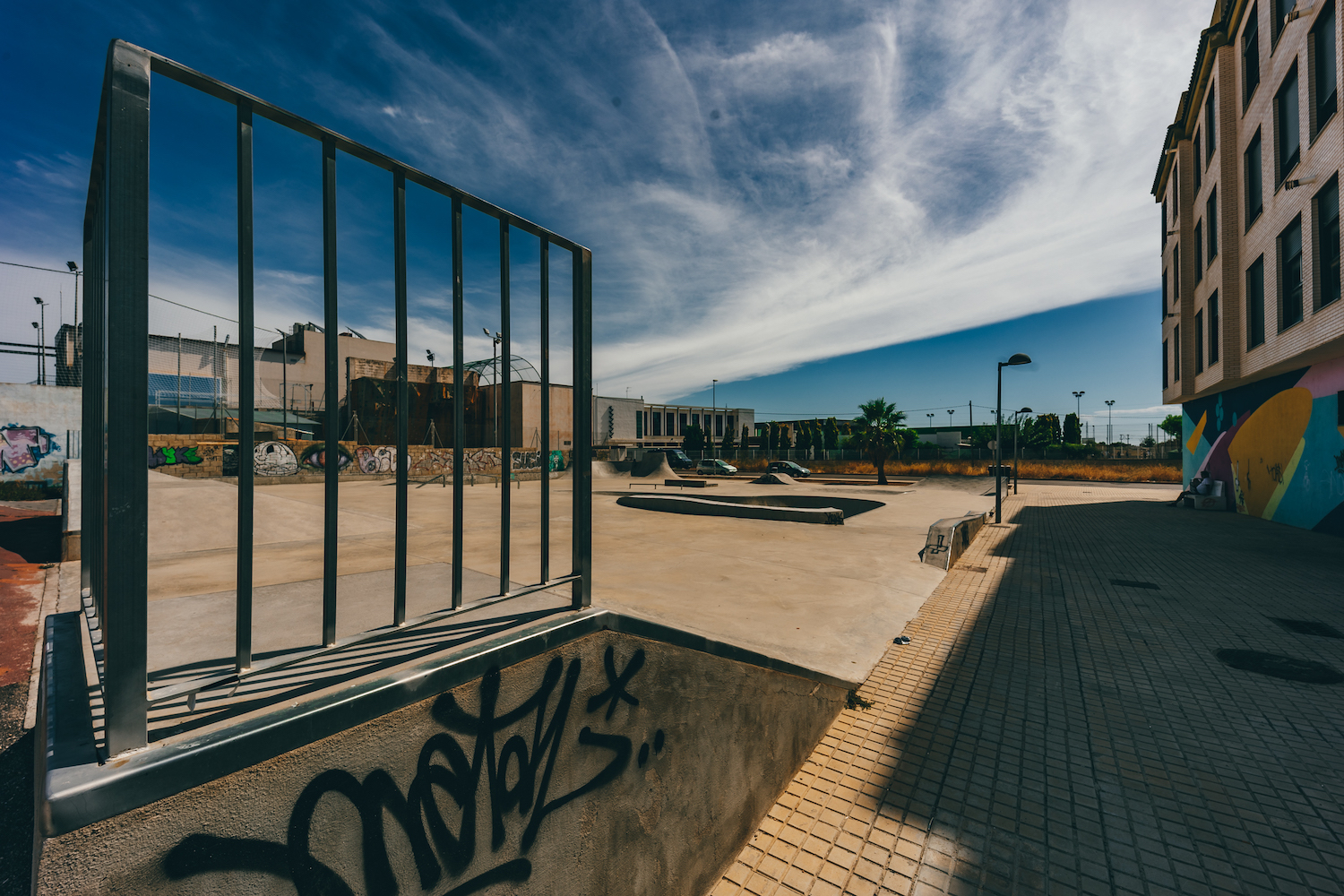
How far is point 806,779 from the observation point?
414cm

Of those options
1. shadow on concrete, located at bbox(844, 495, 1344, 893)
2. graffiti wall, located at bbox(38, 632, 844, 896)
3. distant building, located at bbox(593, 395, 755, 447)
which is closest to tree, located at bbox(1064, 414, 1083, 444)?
distant building, located at bbox(593, 395, 755, 447)

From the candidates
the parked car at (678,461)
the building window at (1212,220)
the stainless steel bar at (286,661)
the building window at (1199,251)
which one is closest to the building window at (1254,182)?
the building window at (1212,220)

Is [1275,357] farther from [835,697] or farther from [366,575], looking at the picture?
[366,575]

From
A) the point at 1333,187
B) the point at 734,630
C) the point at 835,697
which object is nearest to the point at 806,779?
the point at 835,697

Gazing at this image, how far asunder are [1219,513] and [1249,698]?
1934cm

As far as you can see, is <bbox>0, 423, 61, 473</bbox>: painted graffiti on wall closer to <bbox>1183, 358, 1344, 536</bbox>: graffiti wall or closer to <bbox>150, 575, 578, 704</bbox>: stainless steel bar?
<bbox>150, 575, 578, 704</bbox>: stainless steel bar

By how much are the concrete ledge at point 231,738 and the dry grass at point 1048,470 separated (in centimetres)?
4426

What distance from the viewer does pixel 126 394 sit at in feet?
4.22

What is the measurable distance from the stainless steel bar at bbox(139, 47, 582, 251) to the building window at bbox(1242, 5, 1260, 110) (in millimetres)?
23381

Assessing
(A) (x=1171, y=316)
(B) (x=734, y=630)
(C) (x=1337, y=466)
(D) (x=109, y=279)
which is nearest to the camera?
(D) (x=109, y=279)

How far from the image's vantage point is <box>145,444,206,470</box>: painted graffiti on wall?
2356cm

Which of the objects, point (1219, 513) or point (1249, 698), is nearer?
point (1249, 698)

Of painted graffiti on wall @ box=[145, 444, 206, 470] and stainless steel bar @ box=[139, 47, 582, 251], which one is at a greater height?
stainless steel bar @ box=[139, 47, 582, 251]

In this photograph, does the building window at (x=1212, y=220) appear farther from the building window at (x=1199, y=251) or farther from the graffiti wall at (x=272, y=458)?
the graffiti wall at (x=272, y=458)
